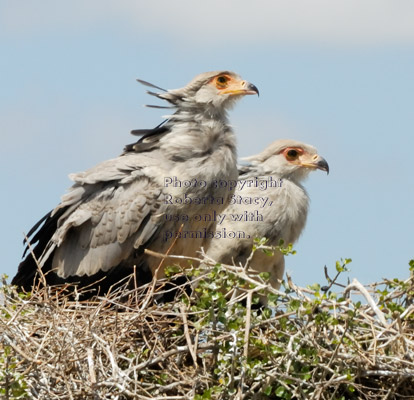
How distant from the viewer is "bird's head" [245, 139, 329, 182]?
398 inches

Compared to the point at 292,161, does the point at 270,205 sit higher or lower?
lower

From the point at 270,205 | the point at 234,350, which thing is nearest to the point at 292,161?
the point at 270,205

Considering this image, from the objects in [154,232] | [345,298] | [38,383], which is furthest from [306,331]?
[154,232]

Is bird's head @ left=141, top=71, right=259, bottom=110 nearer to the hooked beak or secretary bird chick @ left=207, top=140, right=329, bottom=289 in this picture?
the hooked beak

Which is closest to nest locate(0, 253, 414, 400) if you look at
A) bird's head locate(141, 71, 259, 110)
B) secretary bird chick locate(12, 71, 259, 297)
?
secretary bird chick locate(12, 71, 259, 297)

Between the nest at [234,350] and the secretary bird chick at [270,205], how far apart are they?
2.54 meters

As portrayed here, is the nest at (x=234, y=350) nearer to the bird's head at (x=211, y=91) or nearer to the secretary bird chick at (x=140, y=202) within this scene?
the secretary bird chick at (x=140, y=202)

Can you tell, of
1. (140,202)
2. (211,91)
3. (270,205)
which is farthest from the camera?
(270,205)

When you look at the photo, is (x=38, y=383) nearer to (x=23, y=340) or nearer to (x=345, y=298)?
(x=23, y=340)

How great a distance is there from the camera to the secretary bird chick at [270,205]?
9.66 meters

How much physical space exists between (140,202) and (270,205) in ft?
5.56

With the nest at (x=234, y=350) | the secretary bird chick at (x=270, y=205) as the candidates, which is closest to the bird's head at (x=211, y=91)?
the secretary bird chick at (x=270, y=205)

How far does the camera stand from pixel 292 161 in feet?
33.3

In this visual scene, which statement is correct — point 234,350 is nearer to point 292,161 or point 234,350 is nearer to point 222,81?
point 222,81
